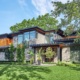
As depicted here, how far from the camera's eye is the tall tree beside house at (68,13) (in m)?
20.9

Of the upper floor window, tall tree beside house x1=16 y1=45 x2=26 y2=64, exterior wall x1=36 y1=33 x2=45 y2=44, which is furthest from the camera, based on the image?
the upper floor window

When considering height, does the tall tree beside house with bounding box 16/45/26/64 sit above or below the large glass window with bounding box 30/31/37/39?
below

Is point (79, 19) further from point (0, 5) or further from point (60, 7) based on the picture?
point (0, 5)

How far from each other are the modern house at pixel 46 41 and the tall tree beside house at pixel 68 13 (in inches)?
309

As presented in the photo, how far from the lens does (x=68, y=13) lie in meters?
21.6

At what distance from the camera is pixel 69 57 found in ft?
101

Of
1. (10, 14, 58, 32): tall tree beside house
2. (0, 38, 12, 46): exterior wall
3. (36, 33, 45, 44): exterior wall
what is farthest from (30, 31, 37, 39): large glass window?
(10, 14, 58, 32): tall tree beside house

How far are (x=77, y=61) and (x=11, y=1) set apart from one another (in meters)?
14.5

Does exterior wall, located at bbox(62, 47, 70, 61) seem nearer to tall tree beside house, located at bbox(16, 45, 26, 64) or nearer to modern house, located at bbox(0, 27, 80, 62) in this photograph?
modern house, located at bbox(0, 27, 80, 62)

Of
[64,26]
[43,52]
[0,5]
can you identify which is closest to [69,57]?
[43,52]

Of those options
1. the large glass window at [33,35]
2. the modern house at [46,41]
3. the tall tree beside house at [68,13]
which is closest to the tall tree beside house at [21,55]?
the modern house at [46,41]

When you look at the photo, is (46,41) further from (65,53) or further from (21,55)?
(21,55)

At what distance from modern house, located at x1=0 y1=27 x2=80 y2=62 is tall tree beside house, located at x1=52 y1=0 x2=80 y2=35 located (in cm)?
785

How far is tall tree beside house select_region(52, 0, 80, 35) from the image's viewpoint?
68.5 feet
